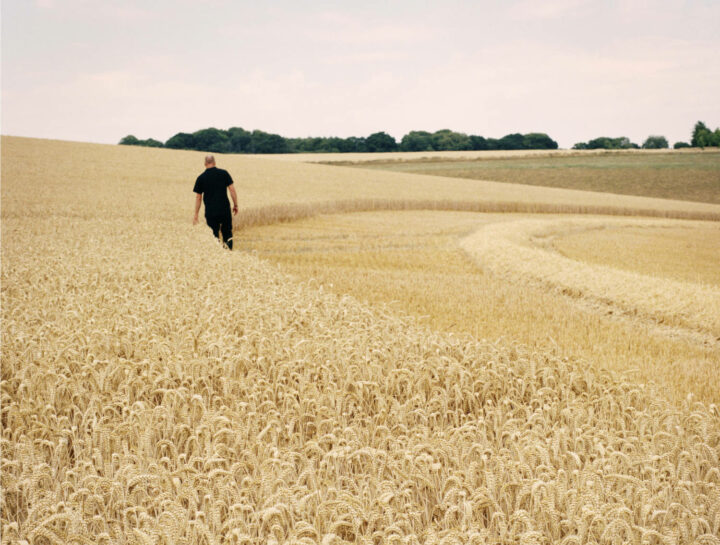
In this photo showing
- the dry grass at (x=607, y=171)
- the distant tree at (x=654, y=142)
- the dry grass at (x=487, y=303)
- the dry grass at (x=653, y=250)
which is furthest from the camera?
the distant tree at (x=654, y=142)

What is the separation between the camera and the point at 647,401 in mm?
4668

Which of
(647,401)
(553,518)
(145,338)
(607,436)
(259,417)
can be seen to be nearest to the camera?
(553,518)

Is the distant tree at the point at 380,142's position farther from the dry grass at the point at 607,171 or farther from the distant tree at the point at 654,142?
the distant tree at the point at 654,142

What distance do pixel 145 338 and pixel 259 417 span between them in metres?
1.63

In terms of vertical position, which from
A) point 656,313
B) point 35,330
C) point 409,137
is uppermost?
point 409,137

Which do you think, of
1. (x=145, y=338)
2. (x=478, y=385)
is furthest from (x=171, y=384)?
(x=478, y=385)

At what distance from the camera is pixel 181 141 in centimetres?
9069

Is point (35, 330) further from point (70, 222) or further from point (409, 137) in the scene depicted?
point (409, 137)

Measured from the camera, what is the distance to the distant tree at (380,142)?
9234 cm

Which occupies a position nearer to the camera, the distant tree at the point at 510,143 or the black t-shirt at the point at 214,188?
the black t-shirt at the point at 214,188

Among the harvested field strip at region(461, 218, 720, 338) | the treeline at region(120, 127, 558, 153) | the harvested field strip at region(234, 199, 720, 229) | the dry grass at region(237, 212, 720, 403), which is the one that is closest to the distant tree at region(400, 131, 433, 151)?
the treeline at region(120, 127, 558, 153)

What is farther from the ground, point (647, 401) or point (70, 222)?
→ point (70, 222)

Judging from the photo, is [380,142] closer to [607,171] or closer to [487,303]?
[607,171]

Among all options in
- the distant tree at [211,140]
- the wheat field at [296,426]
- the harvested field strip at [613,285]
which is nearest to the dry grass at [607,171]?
the distant tree at [211,140]
